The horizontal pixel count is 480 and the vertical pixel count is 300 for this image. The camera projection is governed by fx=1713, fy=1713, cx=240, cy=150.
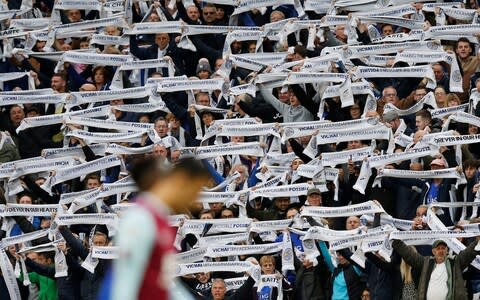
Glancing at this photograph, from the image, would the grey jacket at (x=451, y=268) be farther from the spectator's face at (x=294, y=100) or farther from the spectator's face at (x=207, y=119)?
the spectator's face at (x=207, y=119)

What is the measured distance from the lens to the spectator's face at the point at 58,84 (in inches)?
1071

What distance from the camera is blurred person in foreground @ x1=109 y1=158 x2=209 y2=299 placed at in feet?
33.7

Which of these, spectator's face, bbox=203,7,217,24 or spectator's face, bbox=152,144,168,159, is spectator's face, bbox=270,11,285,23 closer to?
spectator's face, bbox=203,7,217,24

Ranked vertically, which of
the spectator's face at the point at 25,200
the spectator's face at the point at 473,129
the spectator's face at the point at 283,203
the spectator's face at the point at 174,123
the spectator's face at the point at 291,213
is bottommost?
the spectator's face at the point at 25,200

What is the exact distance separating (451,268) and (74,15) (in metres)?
11.1

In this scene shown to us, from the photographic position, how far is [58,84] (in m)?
27.2

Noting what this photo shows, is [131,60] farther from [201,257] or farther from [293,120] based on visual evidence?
[201,257]

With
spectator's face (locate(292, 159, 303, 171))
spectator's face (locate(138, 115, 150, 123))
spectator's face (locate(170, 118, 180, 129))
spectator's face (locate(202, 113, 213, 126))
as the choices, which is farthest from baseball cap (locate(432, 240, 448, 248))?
spectator's face (locate(138, 115, 150, 123))

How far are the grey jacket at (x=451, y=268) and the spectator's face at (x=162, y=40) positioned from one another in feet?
25.8

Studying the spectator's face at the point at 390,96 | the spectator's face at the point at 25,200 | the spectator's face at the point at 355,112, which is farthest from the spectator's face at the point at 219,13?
the spectator's face at the point at 25,200

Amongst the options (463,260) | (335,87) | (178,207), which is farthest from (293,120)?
(178,207)

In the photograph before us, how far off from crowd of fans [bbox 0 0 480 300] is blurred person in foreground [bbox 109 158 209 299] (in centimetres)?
998

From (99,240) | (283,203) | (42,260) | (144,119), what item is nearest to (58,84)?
(144,119)

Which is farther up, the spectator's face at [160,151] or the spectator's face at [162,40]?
the spectator's face at [162,40]
